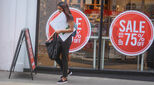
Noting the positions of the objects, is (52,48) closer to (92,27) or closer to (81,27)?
(81,27)

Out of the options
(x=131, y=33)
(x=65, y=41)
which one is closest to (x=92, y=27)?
(x=131, y=33)

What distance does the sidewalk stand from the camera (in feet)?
18.6

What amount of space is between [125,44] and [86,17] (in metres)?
1.17

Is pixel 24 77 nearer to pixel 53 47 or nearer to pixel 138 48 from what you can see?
pixel 53 47

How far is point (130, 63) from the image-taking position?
6547 mm

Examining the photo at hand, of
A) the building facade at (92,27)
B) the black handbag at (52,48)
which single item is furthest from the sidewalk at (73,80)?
the black handbag at (52,48)

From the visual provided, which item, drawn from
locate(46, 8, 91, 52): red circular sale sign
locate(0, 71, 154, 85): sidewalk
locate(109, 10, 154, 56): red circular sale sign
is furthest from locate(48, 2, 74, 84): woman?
locate(109, 10, 154, 56): red circular sale sign

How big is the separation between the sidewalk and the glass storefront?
354mm

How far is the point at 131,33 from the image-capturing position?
6473 millimetres

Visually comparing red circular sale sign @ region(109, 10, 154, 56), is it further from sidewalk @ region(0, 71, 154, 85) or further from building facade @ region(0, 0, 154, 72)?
sidewalk @ region(0, 71, 154, 85)

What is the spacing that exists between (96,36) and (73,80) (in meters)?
1.30

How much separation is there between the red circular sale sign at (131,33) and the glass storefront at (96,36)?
11cm

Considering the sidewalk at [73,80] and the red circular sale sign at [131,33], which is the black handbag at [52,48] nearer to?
the sidewalk at [73,80]

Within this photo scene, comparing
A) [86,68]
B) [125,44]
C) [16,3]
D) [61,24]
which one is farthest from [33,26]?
[125,44]
